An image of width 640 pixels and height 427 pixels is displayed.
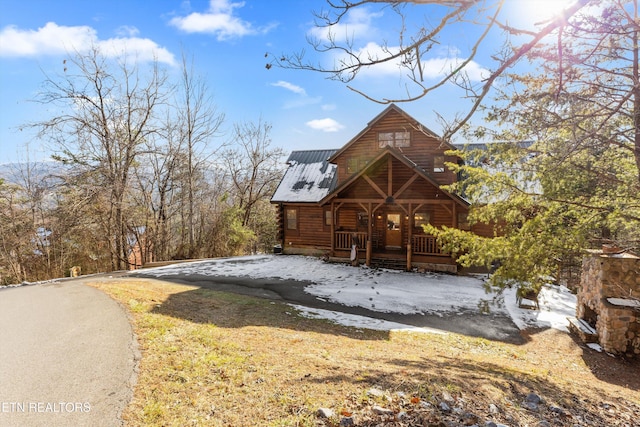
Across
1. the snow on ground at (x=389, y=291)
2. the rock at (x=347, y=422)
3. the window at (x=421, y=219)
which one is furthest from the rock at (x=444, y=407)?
the window at (x=421, y=219)

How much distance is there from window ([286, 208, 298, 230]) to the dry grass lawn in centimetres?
1131

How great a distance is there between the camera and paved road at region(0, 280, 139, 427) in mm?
3480

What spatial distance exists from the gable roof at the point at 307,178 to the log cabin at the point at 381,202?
0.23 ft

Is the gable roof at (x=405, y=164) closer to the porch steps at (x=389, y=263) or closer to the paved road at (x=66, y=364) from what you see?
the porch steps at (x=389, y=263)

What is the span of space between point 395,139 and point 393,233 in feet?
17.8

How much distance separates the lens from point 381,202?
15.4 metres

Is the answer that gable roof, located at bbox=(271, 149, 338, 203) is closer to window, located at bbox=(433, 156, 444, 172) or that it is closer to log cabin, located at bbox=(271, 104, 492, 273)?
log cabin, located at bbox=(271, 104, 492, 273)

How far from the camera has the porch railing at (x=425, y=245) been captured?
15305mm

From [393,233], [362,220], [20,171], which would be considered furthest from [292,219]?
[20,171]

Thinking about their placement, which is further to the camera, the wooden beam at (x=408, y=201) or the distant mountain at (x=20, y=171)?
the distant mountain at (x=20, y=171)

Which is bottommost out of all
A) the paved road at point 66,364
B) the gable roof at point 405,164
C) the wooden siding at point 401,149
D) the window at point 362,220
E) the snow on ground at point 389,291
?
the snow on ground at point 389,291

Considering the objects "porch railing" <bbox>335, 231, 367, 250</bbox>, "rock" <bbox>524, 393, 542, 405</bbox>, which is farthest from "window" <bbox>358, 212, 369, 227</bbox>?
"rock" <bbox>524, 393, 542, 405</bbox>

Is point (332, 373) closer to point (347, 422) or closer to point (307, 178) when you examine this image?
point (347, 422)

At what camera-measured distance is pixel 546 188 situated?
7.05 meters
